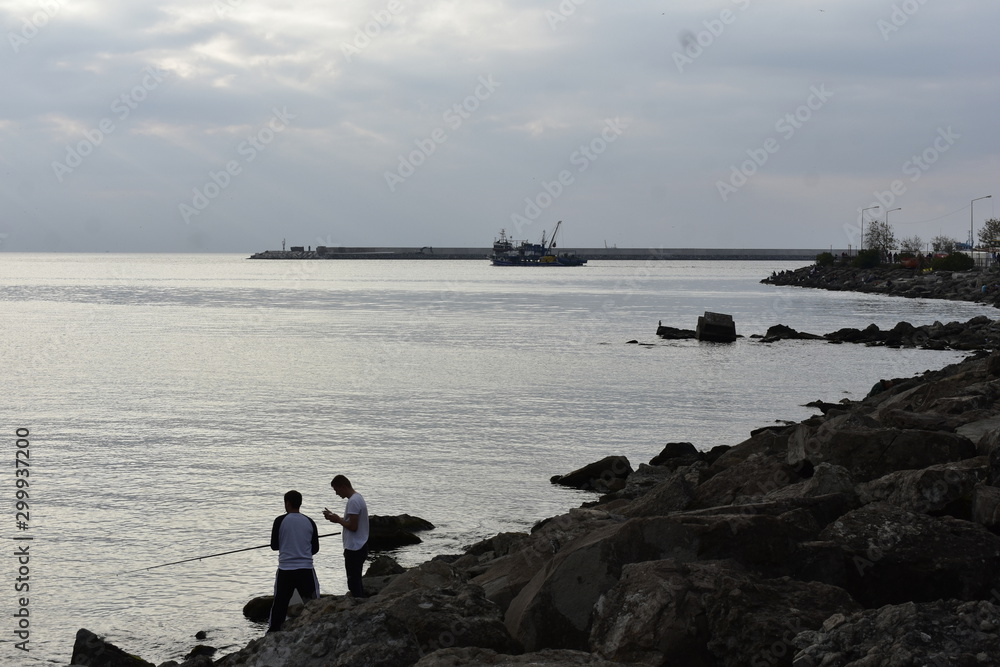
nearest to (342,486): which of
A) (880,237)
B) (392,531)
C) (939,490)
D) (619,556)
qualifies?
(619,556)

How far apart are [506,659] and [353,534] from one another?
15.3ft

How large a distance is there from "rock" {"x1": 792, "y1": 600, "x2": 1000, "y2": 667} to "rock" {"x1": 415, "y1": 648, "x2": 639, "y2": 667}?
1335 millimetres

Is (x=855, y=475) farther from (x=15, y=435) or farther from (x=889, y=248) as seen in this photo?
(x=889, y=248)

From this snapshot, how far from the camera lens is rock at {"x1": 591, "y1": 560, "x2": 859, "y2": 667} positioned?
7.43 metres

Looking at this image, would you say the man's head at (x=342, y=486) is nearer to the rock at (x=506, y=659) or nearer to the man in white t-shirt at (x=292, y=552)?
the man in white t-shirt at (x=292, y=552)

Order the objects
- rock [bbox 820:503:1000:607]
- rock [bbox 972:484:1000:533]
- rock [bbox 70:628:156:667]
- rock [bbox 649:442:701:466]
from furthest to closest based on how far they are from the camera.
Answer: rock [bbox 649:442:701:466]
rock [bbox 70:628:156:667]
rock [bbox 972:484:1000:533]
rock [bbox 820:503:1000:607]

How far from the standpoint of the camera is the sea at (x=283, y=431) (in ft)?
45.9

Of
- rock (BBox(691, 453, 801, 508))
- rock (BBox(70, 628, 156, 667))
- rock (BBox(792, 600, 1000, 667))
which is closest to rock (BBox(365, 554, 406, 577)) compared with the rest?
rock (BBox(70, 628, 156, 667))

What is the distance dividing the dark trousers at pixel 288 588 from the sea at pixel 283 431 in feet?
3.54

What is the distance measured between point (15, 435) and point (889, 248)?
169m

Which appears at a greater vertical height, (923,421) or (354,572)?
(923,421)

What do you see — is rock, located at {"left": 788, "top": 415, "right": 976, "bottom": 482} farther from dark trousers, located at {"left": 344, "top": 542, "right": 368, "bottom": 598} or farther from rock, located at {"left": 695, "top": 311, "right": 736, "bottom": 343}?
rock, located at {"left": 695, "top": 311, "right": 736, "bottom": 343}

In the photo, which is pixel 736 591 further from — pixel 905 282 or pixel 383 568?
pixel 905 282

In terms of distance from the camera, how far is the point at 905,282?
11100cm
